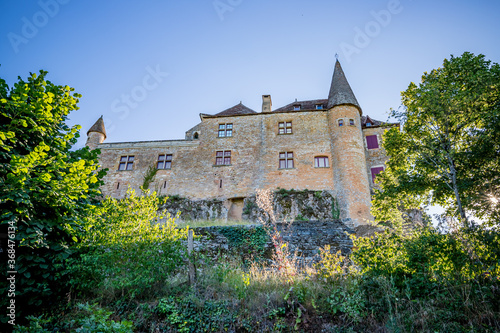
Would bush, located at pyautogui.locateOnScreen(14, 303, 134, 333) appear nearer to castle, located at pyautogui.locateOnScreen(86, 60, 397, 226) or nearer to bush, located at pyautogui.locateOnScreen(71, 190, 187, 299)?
bush, located at pyautogui.locateOnScreen(71, 190, 187, 299)

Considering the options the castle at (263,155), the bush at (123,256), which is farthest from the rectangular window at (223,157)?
the bush at (123,256)

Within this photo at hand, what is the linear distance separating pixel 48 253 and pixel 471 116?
13.1m

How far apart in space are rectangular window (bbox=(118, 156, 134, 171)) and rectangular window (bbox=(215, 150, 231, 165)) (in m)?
6.30

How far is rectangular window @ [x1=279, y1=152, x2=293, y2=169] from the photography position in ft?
66.0

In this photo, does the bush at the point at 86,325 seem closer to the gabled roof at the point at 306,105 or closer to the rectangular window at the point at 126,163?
the rectangular window at the point at 126,163

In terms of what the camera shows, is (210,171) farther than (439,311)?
Yes

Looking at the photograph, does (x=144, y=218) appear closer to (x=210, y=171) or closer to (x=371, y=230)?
(x=371, y=230)

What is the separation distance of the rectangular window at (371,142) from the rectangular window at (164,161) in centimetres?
1470

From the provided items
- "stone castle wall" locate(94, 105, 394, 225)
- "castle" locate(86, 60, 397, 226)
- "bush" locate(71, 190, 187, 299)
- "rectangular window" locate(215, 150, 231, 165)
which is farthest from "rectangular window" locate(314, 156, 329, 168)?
"bush" locate(71, 190, 187, 299)

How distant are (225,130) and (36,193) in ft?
59.2

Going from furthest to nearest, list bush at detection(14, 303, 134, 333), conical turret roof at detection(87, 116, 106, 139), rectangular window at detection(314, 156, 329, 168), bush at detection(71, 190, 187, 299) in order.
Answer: conical turret roof at detection(87, 116, 106, 139) < rectangular window at detection(314, 156, 329, 168) < bush at detection(71, 190, 187, 299) < bush at detection(14, 303, 134, 333)

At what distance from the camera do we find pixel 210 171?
2059 cm

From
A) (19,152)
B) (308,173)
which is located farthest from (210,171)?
(19,152)

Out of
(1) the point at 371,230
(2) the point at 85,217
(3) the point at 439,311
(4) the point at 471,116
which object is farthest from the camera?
(1) the point at 371,230
